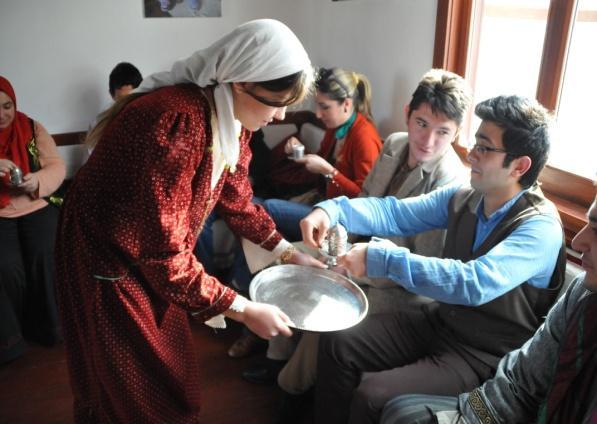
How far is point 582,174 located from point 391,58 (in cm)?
116

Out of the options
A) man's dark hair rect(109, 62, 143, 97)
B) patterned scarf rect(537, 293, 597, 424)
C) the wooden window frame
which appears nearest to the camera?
patterned scarf rect(537, 293, 597, 424)

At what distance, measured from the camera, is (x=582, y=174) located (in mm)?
1820

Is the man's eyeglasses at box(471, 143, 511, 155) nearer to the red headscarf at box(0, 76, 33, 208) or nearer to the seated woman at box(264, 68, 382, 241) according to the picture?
the seated woman at box(264, 68, 382, 241)

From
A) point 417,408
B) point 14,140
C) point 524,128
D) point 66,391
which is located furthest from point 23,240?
point 524,128

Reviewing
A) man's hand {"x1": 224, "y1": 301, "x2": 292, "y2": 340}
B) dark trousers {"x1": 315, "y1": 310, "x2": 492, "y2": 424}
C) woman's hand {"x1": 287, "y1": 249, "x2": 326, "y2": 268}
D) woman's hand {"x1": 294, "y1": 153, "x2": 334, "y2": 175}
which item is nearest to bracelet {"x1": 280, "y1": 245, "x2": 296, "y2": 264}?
woman's hand {"x1": 287, "y1": 249, "x2": 326, "y2": 268}

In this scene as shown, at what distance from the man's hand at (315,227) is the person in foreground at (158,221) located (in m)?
0.34

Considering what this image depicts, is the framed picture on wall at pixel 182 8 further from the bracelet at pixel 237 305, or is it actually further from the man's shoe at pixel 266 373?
the bracelet at pixel 237 305

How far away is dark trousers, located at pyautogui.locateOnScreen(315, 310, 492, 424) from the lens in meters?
1.41

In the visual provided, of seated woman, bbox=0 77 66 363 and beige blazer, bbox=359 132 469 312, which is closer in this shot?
beige blazer, bbox=359 132 469 312

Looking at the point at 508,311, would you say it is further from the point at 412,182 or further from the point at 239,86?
the point at 239,86

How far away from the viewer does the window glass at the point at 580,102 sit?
1.76m

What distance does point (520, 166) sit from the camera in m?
1.43

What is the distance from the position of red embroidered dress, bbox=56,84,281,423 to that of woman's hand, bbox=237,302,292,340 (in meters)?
0.06

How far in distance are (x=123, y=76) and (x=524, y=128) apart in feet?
7.32
